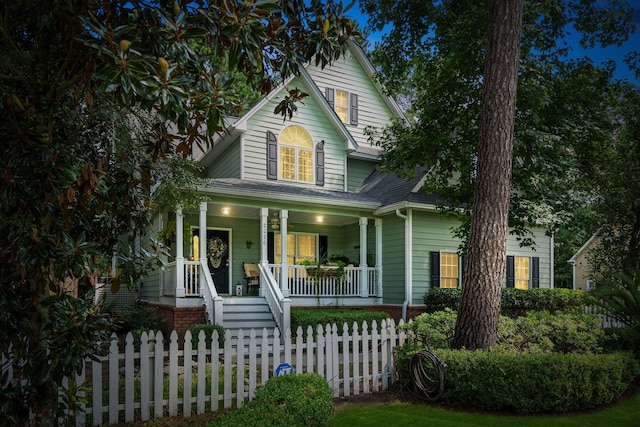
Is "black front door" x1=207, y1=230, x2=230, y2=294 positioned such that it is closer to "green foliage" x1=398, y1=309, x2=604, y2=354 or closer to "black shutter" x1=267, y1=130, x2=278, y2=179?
"black shutter" x1=267, y1=130, x2=278, y2=179

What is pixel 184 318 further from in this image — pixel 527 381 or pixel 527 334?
pixel 527 381

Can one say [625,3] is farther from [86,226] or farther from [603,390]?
[86,226]

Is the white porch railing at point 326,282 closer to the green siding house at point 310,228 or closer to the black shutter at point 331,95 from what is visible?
the green siding house at point 310,228

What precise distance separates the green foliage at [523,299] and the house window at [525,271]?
1118 mm

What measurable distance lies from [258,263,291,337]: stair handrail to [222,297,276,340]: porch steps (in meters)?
0.16

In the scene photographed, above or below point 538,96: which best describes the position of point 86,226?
below

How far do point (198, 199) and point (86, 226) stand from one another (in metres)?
5.92

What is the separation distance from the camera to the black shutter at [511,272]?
55.6ft

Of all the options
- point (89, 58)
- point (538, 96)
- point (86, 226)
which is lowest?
point (86, 226)

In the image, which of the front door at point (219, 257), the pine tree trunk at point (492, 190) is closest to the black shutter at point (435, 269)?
the front door at point (219, 257)

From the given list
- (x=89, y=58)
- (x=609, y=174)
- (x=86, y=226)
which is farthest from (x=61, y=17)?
(x=609, y=174)

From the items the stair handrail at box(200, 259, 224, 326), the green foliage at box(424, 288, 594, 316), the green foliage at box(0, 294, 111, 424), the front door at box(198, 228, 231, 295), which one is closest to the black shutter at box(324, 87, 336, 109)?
the front door at box(198, 228, 231, 295)

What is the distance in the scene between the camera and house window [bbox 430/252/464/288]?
15.4m

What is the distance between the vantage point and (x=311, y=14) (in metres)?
4.52
